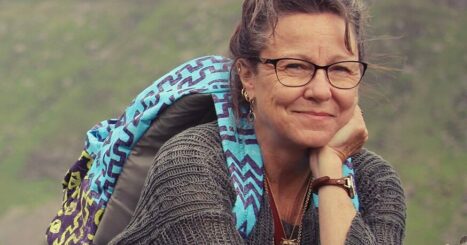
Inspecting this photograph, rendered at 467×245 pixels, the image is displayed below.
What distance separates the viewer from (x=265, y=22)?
2146 millimetres

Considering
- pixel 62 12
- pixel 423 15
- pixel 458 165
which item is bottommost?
pixel 458 165

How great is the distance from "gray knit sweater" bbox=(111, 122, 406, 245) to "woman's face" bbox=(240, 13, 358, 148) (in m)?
0.17

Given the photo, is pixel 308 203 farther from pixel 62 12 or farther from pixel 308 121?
pixel 62 12

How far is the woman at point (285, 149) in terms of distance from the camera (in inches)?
80.4

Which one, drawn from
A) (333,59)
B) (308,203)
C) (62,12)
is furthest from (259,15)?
(62,12)

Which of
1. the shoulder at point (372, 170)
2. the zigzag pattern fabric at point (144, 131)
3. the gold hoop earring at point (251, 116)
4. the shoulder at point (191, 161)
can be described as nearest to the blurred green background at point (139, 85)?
the shoulder at point (372, 170)

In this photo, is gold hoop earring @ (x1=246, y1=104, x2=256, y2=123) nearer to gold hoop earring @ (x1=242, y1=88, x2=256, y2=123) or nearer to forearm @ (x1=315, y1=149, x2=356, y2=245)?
gold hoop earring @ (x1=242, y1=88, x2=256, y2=123)

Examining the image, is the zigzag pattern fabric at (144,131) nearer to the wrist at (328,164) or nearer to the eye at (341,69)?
the wrist at (328,164)

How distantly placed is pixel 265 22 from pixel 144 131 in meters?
0.44

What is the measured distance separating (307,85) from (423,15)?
765 inches

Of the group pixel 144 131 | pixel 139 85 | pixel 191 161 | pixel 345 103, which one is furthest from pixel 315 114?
pixel 139 85

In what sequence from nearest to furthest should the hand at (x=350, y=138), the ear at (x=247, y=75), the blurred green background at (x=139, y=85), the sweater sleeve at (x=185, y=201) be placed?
the sweater sleeve at (x=185, y=201), the ear at (x=247, y=75), the hand at (x=350, y=138), the blurred green background at (x=139, y=85)

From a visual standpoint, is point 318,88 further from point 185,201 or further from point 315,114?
point 185,201

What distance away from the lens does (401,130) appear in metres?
18.8
